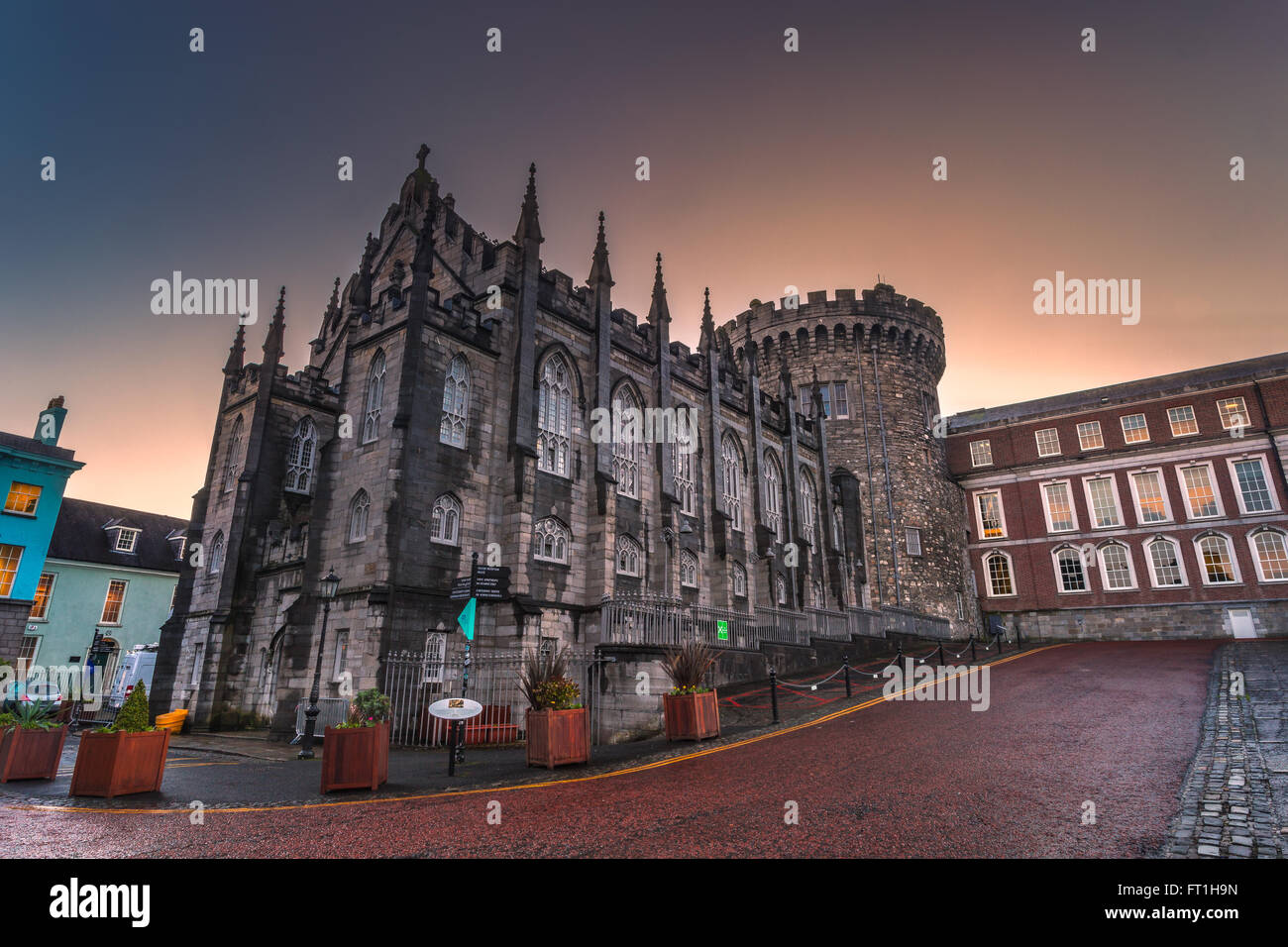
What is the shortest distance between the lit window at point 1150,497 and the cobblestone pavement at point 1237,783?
2914cm

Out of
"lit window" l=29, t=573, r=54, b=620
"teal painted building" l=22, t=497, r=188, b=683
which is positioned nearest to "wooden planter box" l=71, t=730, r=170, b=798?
"teal painted building" l=22, t=497, r=188, b=683

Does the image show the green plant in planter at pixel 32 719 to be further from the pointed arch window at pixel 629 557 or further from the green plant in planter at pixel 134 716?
the pointed arch window at pixel 629 557

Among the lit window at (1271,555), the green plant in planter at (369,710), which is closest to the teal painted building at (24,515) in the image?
the green plant in planter at (369,710)

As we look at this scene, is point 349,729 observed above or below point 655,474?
below

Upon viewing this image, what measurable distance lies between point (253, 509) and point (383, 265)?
10.7 metres

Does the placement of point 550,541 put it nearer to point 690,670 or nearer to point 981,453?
point 690,670

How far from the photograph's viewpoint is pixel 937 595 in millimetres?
39312

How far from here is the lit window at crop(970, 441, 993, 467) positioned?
44.5 meters

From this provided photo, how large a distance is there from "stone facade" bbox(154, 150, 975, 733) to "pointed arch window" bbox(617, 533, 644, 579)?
10 cm

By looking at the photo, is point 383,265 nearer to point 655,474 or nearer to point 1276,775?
point 655,474

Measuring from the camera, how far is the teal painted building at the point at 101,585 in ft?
103

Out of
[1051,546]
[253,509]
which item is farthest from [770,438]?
[253,509]
